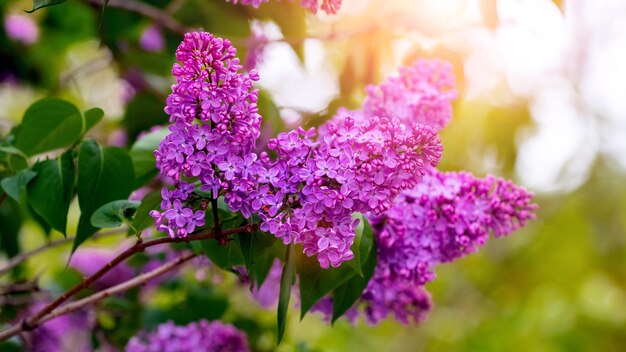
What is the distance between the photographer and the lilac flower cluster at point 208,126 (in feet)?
1.83

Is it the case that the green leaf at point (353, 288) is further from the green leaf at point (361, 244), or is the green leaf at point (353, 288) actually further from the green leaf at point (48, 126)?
the green leaf at point (48, 126)

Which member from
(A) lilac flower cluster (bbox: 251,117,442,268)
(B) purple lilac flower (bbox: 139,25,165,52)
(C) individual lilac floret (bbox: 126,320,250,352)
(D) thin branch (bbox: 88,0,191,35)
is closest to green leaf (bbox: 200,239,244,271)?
(A) lilac flower cluster (bbox: 251,117,442,268)

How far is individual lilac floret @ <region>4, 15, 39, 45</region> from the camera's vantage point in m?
1.87

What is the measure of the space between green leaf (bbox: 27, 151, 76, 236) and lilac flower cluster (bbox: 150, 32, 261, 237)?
0.84ft

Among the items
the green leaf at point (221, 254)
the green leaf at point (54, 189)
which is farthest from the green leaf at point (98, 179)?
the green leaf at point (221, 254)

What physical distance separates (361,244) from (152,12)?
80 cm

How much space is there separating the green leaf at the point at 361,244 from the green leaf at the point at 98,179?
0.28m

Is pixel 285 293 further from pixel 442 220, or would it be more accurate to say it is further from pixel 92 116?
pixel 92 116

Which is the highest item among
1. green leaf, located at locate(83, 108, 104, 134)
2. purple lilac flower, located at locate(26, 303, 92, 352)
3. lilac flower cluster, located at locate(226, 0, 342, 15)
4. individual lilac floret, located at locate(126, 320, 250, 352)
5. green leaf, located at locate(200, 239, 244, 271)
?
lilac flower cluster, located at locate(226, 0, 342, 15)

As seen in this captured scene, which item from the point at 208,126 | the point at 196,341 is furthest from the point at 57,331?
the point at 208,126

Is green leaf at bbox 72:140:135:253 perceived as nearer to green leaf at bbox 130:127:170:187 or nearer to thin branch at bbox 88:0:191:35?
green leaf at bbox 130:127:170:187

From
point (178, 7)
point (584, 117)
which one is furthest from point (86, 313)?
point (584, 117)

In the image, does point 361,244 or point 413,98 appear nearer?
point 361,244

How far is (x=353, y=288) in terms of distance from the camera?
771mm
